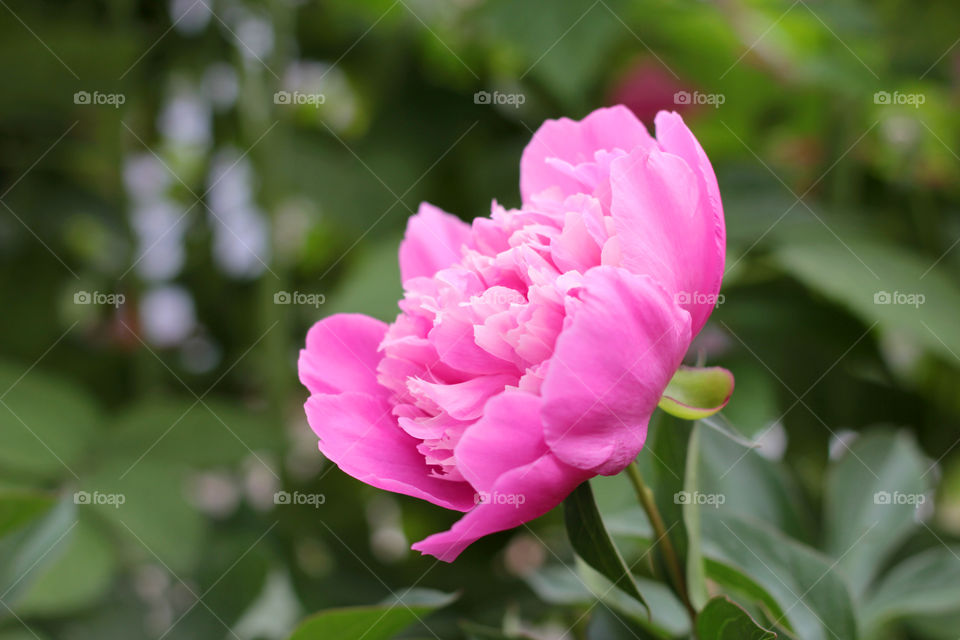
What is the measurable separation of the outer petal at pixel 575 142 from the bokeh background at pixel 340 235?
257 millimetres

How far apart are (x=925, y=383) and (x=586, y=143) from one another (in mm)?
598

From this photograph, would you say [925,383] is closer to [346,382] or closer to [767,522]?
[767,522]

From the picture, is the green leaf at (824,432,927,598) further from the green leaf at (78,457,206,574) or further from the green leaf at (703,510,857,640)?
the green leaf at (78,457,206,574)

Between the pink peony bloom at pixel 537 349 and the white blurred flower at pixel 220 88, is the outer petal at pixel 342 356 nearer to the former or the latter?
the pink peony bloom at pixel 537 349

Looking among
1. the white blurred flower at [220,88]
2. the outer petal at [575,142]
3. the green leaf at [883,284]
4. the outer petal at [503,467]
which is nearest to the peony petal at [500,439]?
the outer petal at [503,467]

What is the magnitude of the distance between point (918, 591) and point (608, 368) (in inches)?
10.3

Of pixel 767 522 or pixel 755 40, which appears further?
pixel 755 40

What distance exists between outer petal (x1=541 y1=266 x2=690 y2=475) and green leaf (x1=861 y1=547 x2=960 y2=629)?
0.74ft

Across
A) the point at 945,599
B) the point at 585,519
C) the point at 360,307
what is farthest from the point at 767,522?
the point at 360,307

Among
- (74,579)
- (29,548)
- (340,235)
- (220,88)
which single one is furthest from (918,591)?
(220,88)

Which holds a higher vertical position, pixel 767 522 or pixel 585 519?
pixel 585 519

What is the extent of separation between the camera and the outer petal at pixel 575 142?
1.02ft

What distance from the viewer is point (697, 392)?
28 centimetres

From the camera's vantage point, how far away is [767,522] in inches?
17.1
